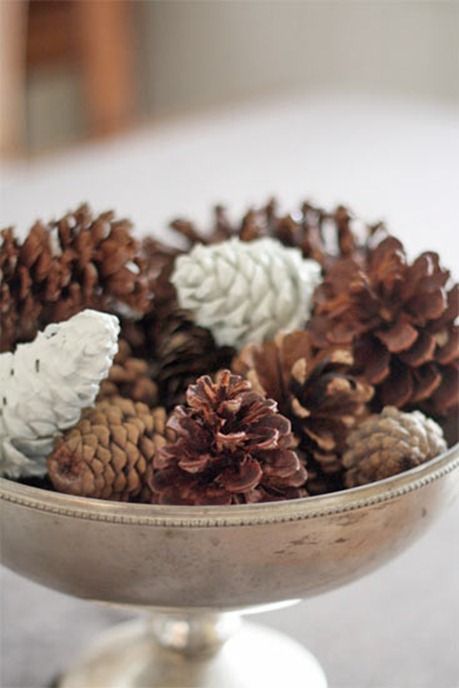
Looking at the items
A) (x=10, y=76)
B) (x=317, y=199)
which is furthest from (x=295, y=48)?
(x=317, y=199)

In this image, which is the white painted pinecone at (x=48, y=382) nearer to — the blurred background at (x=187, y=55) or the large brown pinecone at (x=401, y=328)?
the large brown pinecone at (x=401, y=328)

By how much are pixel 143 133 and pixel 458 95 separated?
48.8 inches

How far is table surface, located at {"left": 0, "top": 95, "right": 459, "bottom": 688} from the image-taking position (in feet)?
2.00

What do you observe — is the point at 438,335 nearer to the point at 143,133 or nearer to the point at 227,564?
the point at 227,564

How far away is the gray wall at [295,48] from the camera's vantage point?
7.90 ft

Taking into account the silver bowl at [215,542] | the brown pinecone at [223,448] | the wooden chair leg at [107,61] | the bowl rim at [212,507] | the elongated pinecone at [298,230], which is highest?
the elongated pinecone at [298,230]

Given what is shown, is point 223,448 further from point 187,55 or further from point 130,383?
point 187,55

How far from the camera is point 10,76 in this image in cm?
234

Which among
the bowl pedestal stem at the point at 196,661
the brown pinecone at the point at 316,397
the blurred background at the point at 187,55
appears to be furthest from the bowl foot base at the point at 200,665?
the blurred background at the point at 187,55

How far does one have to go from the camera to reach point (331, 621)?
0.64m

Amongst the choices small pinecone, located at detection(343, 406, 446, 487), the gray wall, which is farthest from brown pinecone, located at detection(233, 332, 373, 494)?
the gray wall

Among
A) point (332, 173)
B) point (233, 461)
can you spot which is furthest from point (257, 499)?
point (332, 173)

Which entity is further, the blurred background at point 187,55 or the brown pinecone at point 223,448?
the blurred background at point 187,55

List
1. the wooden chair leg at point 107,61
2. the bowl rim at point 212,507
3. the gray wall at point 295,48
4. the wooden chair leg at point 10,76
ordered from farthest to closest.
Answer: the wooden chair leg at point 107,61 < the gray wall at point 295,48 < the wooden chair leg at point 10,76 < the bowl rim at point 212,507
